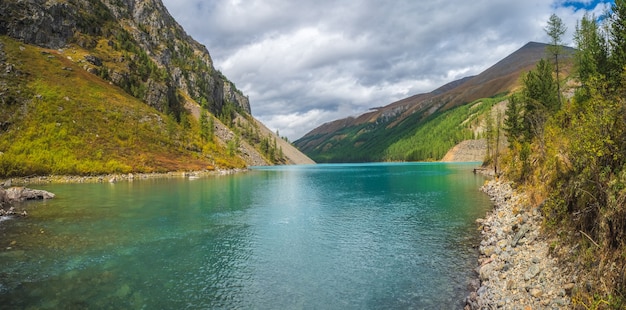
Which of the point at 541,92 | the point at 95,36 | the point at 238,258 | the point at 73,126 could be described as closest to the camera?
the point at 238,258

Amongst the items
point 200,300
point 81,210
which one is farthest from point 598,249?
point 81,210

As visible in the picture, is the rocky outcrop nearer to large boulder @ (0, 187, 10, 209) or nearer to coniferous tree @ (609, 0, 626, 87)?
large boulder @ (0, 187, 10, 209)

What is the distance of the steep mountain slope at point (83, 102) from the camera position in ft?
313

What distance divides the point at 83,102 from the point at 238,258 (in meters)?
124

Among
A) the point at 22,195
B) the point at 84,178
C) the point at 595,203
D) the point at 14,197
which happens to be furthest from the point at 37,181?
the point at 595,203

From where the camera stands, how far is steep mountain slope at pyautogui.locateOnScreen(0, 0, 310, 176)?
95312 millimetres

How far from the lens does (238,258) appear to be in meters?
25.6

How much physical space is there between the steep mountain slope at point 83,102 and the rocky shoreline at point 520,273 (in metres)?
103

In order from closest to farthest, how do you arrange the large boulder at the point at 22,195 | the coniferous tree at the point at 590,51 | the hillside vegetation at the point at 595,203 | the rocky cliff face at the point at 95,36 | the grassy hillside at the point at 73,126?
1. the hillside vegetation at the point at 595,203
2. the coniferous tree at the point at 590,51
3. the large boulder at the point at 22,195
4. the grassy hillside at the point at 73,126
5. the rocky cliff face at the point at 95,36

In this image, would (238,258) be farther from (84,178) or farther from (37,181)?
(84,178)

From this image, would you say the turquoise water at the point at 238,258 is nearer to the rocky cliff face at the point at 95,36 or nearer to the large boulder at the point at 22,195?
the large boulder at the point at 22,195

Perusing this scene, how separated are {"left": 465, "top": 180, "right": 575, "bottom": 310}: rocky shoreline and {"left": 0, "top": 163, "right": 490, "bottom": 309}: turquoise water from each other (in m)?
1.37

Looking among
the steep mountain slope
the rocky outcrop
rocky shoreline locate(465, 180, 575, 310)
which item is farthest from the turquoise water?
the steep mountain slope

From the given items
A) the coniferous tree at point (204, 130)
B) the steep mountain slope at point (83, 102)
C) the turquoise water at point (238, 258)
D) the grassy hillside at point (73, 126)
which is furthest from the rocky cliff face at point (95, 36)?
the turquoise water at point (238, 258)
